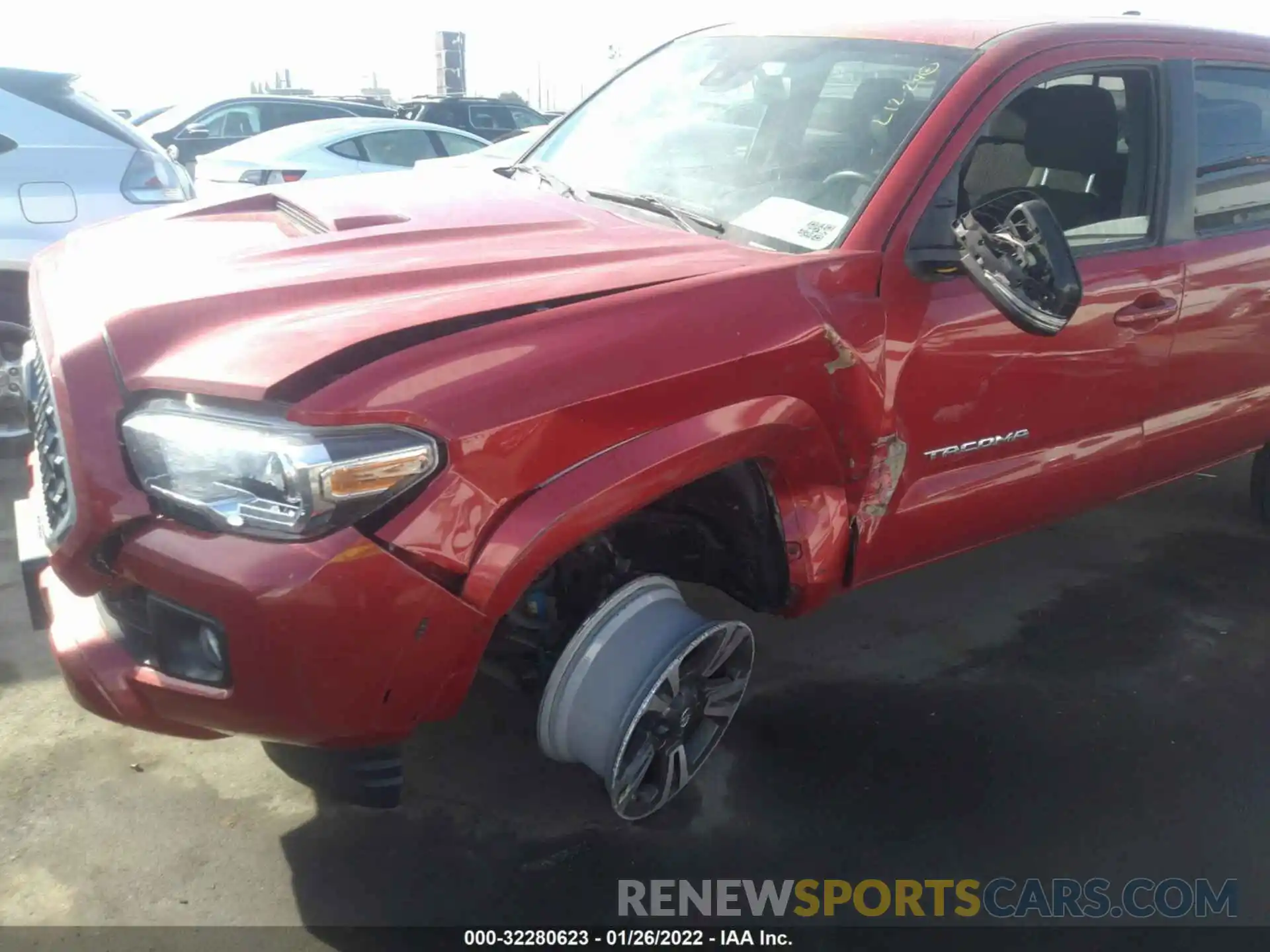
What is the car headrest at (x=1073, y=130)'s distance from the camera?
3.11m

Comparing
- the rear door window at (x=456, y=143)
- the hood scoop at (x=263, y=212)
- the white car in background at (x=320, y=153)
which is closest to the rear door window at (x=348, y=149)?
the white car in background at (x=320, y=153)

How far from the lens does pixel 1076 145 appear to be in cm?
320

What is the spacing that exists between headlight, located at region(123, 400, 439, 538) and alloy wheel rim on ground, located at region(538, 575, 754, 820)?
680 millimetres

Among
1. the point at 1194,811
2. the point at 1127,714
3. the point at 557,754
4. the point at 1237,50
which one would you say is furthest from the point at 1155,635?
the point at 557,754

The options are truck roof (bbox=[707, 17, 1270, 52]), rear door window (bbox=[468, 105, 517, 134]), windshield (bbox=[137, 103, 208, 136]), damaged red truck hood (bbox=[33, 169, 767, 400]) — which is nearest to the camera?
damaged red truck hood (bbox=[33, 169, 767, 400])

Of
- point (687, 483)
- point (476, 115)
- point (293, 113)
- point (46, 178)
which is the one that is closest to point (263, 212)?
point (687, 483)

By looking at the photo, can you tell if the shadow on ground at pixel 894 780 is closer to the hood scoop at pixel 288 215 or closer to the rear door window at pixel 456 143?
the hood scoop at pixel 288 215

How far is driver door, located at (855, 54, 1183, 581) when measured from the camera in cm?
265

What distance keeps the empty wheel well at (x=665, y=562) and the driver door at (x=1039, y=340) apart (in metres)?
0.29

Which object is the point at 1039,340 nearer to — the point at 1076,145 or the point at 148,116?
the point at 1076,145

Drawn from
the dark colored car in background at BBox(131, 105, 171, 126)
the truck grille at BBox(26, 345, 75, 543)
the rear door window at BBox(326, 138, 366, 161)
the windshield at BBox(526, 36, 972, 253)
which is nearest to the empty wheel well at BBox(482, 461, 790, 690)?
the windshield at BBox(526, 36, 972, 253)

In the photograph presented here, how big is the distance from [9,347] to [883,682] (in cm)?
371

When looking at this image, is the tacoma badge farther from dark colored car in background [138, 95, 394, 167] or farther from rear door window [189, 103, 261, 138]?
rear door window [189, 103, 261, 138]

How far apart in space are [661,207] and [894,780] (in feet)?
5.37
